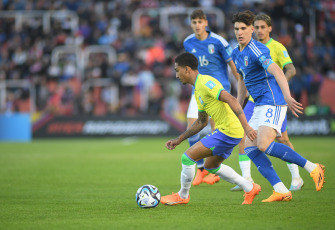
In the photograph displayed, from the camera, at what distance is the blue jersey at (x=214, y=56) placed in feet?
31.6

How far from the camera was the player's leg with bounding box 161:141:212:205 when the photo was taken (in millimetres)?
6859

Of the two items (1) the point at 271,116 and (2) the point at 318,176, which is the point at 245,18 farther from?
(2) the point at 318,176

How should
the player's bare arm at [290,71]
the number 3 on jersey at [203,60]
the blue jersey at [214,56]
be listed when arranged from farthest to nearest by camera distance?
1. the number 3 on jersey at [203,60]
2. the blue jersey at [214,56]
3. the player's bare arm at [290,71]

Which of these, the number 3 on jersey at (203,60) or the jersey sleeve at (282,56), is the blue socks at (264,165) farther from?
the number 3 on jersey at (203,60)

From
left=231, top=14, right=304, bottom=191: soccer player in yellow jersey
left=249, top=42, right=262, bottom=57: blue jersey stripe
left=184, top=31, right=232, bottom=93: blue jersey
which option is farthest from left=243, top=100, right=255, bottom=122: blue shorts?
left=249, top=42, right=262, bottom=57: blue jersey stripe

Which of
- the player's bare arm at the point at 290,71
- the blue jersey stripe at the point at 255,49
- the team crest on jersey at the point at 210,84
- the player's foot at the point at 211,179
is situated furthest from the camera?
the player's foot at the point at 211,179

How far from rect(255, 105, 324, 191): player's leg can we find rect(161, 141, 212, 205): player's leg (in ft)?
2.65

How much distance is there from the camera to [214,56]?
9.69m

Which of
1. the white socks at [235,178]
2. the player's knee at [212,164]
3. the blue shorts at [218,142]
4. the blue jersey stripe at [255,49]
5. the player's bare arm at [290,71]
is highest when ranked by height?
the blue jersey stripe at [255,49]

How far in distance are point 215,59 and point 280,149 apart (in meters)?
3.01

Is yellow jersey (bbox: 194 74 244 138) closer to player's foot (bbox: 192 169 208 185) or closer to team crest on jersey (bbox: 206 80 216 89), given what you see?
team crest on jersey (bbox: 206 80 216 89)

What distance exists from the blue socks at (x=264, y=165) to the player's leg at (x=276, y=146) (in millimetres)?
156

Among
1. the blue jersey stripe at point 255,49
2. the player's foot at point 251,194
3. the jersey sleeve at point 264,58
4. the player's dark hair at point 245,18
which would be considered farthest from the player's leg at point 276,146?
the player's dark hair at point 245,18

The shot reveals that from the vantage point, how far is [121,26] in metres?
25.7
